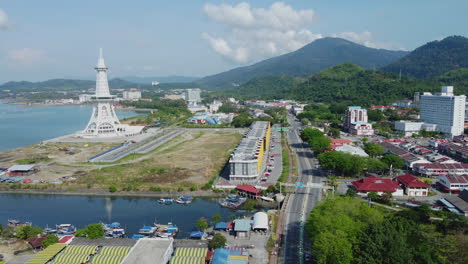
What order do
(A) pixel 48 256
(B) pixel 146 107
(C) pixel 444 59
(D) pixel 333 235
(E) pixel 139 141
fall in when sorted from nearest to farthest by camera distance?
(D) pixel 333 235, (A) pixel 48 256, (E) pixel 139 141, (B) pixel 146 107, (C) pixel 444 59

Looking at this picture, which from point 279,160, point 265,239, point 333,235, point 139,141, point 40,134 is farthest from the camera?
point 40,134

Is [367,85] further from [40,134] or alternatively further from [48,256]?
[48,256]

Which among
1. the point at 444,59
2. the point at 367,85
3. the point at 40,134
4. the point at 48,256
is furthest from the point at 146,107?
the point at 444,59

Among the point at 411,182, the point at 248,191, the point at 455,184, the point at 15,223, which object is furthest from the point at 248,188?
the point at 15,223

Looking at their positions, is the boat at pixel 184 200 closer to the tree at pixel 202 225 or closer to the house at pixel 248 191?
the house at pixel 248 191

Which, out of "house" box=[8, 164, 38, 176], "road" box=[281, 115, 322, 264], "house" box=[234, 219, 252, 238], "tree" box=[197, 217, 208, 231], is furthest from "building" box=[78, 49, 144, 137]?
"house" box=[234, 219, 252, 238]

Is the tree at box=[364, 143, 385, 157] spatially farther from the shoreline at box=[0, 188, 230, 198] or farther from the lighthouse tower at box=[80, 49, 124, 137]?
the lighthouse tower at box=[80, 49, 124, 137]
